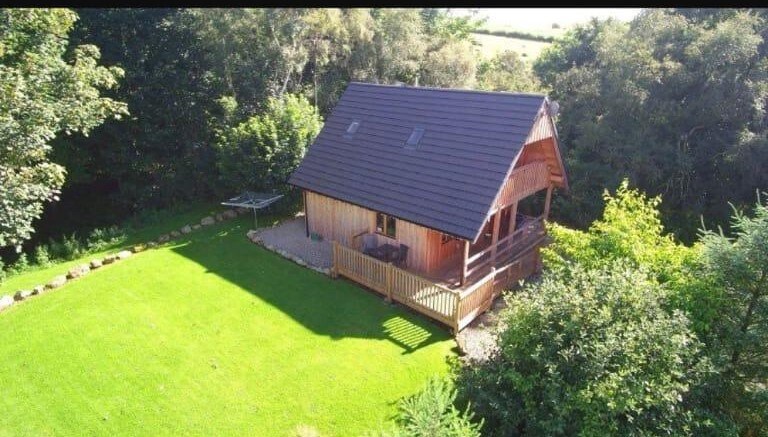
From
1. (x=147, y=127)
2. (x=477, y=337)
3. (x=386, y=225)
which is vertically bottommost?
(x=477, y=337)

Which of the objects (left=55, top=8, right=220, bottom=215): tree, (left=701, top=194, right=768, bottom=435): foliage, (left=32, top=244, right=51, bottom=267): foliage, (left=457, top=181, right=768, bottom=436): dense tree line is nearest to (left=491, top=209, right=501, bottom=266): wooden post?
(left=457, top=181, right=768, bottom=436): dense tree line

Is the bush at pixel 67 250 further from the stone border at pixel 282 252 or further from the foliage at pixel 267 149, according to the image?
the stone border at pixel 282 252

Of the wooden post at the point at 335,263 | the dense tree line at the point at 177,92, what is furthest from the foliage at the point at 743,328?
the dense tree line at the point at 177,92

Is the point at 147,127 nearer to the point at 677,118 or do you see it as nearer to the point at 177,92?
the point at 177,92

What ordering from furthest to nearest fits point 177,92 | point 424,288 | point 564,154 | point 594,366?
1. point 177,92
2. point 564,154
3. point 424,288
4. point 594,366


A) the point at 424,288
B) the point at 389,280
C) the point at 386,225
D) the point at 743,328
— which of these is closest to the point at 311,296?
the point at 389,280

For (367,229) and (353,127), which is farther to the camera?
(353,127)

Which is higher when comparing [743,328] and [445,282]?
[743,328]
